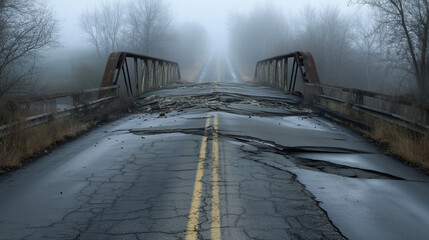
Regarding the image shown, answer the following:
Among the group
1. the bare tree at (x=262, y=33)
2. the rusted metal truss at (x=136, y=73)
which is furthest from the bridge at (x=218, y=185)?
the bare tree at (x=262, y=33)

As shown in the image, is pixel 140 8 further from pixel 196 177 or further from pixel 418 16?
pixel 196 177

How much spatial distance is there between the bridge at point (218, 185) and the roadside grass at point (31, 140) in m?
0.24

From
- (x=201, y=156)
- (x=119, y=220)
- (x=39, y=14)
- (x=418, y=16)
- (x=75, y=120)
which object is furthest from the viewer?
(x=418, y=16)

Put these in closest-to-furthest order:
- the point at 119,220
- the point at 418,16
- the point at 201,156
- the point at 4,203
→ the point at 119,220
the point at 4,203
the point at 201,156
the point at 418,16

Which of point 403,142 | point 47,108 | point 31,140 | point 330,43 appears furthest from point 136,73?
point 330,43

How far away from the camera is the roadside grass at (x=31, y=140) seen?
689cm

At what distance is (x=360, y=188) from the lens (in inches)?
224

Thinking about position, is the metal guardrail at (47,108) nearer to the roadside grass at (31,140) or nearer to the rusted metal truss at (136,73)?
the roadside grass at (31,140)

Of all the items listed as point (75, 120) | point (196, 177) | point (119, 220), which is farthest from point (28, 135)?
point (119, 220)

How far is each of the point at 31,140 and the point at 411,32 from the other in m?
25.4

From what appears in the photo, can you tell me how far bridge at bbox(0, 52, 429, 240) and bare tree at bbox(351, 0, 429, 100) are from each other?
1644 cm

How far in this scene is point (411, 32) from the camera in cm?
2597

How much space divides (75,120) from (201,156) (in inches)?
206

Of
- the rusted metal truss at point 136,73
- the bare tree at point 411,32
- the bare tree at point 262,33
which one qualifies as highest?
the bare tree at point 262,33
